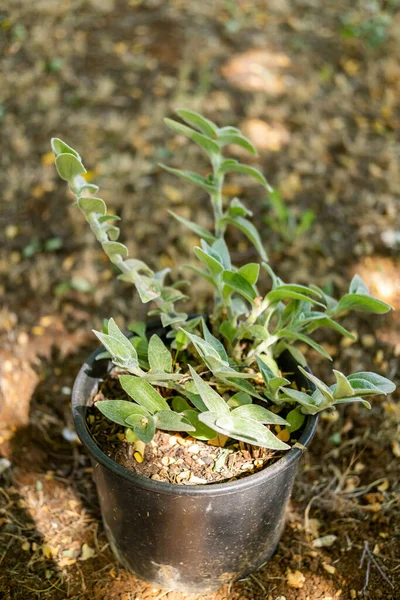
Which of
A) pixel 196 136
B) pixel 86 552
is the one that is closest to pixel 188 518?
pixel 86 552

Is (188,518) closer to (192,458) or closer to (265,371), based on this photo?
(192,458)

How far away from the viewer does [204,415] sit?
121 centimetres

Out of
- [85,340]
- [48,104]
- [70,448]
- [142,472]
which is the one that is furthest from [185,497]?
[48,104]

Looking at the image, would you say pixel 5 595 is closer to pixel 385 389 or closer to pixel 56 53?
pixel 385 389

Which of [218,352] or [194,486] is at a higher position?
[218,352]

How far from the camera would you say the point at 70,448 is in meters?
1.96

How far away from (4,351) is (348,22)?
2565 millimetres

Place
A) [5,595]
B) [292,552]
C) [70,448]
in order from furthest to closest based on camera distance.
Result: [70,448]
[292,552]
[5,595]

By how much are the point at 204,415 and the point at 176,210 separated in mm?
1474

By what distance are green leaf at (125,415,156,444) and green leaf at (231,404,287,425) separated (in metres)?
0.16

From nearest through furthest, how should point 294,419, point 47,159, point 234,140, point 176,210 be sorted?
point 294,419, point 234,140, point 176,210, point 47,159


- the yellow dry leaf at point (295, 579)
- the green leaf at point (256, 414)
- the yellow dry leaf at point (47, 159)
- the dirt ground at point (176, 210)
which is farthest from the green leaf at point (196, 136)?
the yellow dry leaf at point (47, 159)

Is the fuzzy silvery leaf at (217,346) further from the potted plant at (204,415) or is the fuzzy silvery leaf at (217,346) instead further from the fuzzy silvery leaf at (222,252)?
the fuzzy silvery leaf at (222,252)

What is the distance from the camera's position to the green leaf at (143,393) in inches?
51.7
